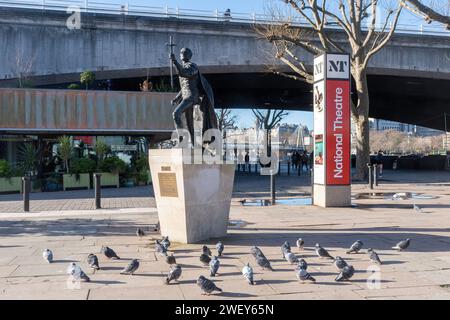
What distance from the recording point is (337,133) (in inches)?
592

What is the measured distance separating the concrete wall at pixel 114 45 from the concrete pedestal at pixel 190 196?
17691 millimetres

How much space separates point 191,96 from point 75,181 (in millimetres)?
14792

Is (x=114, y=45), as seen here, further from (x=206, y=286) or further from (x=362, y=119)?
(x=206, y=286)

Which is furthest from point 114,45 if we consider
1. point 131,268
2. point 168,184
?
point 131,268

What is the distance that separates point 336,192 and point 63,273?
9833 millimetres

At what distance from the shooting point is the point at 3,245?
30.1ft

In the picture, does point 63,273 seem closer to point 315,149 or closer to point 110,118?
point 315,149

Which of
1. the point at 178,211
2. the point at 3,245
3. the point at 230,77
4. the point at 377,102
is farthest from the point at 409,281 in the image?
the point at 377,102

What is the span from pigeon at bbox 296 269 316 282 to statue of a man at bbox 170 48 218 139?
430cm

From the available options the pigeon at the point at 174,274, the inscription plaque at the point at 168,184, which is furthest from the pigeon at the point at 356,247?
the inscription plaque at the point at 168,184

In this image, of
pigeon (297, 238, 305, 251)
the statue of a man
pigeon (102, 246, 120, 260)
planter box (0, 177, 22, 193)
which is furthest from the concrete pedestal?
planter box (0, 177, 22, 193)
